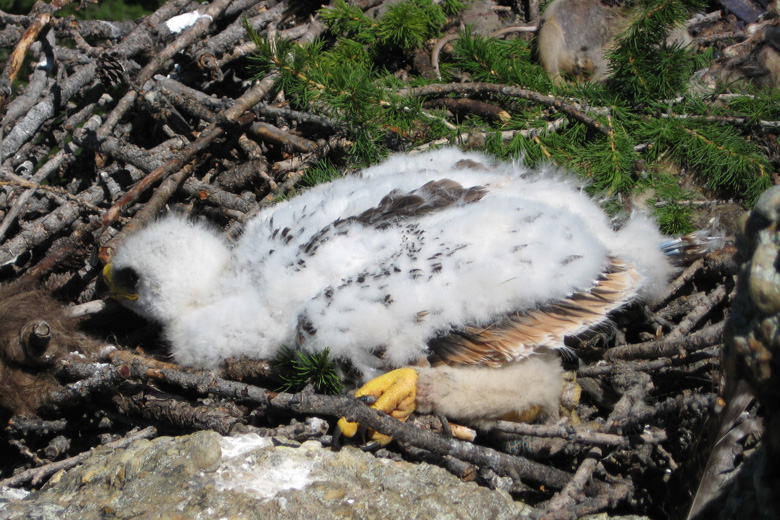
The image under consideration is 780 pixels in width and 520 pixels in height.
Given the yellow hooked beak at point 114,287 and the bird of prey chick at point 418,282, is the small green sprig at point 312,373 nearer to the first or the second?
the bird of prey chick at point 418,282

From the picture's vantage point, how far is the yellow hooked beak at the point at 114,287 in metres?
2.65

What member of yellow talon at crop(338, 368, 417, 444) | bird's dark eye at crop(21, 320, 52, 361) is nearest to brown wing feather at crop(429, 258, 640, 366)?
yellow talon at crop(338, 368, 417, 444)

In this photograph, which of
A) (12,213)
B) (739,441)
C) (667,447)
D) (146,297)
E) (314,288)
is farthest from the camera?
(12,213)

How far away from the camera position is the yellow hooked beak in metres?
2.65

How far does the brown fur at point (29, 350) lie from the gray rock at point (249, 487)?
61 centimetres

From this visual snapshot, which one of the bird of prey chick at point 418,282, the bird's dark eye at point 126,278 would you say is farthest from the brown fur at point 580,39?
the bird's dark eye at point 126,278

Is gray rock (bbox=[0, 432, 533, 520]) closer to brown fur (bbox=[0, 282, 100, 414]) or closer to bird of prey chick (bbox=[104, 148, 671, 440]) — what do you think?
bird of prey chick (bbox=[104, 148, 671, 440])

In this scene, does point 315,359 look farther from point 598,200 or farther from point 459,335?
point 598,200

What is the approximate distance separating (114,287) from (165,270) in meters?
0.25

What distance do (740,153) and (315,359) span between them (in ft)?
6.86

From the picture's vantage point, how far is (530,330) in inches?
86.3

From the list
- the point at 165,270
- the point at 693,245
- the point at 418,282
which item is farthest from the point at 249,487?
the point at 693,245

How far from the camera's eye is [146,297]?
2682mm

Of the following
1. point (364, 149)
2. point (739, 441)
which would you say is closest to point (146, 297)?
point (364, 149)
